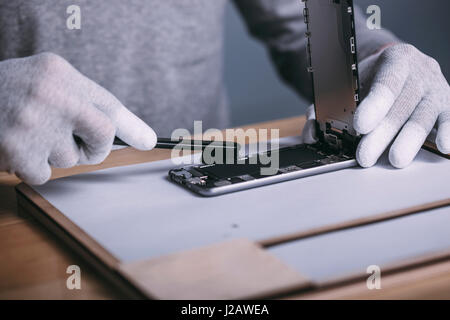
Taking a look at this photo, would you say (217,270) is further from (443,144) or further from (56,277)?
(443,144)

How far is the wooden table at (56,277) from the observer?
466 millimetres

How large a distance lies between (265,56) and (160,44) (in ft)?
6.17

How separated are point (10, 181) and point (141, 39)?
505mm

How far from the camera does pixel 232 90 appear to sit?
2.96 m

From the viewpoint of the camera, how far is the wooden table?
0.47 meters

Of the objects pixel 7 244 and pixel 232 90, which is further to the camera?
pixel 232 90

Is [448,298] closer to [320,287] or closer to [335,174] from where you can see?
[320,287]

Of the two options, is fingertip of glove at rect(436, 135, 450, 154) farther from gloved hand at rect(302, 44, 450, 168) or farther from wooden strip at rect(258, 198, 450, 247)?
wooden strip at rect(258, 198, 450, 247)

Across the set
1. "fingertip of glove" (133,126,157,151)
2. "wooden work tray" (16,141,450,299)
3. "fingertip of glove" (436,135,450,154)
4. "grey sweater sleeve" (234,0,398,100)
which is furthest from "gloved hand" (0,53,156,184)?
"grey sweater sleeve" (234,0,398,100)

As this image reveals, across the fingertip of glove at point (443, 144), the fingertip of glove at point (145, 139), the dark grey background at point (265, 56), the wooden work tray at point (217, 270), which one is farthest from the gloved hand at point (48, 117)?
the dark grey background at point (265, 56)

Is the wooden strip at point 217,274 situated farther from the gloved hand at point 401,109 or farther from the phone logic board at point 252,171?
the gloved hand at point 401,109

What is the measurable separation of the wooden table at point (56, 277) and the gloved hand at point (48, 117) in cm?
8

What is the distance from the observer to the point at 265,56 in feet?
9.99
